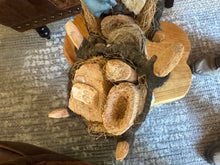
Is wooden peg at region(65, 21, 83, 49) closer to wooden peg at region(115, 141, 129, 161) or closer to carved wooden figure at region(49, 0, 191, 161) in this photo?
carved wooden figure at region(49, 0, 191, 161)

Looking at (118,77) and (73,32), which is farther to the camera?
(73,32)

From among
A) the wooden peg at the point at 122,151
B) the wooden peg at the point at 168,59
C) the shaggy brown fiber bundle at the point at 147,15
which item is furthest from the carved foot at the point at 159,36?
the wooden peg at the point at 122,151

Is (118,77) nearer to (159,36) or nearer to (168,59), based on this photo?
(168,59)

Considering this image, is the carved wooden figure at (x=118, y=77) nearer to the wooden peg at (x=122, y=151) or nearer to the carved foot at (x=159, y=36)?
the wooden peg at (x=122, y=151)

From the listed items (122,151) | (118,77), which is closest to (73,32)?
(118,77)

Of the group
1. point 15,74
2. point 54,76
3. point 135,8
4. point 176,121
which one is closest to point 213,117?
point 176,121

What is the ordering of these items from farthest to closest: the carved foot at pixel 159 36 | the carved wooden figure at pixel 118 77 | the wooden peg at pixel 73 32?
the carved foot at pixel 159 36
the wooden peg at pixel 73 32
the carved wooden figure at pixel 118 77

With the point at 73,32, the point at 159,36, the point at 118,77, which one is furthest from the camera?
the point at 159,36

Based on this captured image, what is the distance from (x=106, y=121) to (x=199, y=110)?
2.53 ft

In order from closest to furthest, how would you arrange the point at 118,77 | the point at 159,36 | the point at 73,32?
the point at 118,77
the point at 73,32
the point at 159,36

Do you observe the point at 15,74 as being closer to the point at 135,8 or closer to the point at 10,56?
the point at 10,56

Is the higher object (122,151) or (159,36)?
(159,36)

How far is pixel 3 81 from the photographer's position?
1.18 metres

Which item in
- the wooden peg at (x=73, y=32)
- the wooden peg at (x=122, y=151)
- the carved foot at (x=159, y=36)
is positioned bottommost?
the wooden peg at (x=122, y=151)
